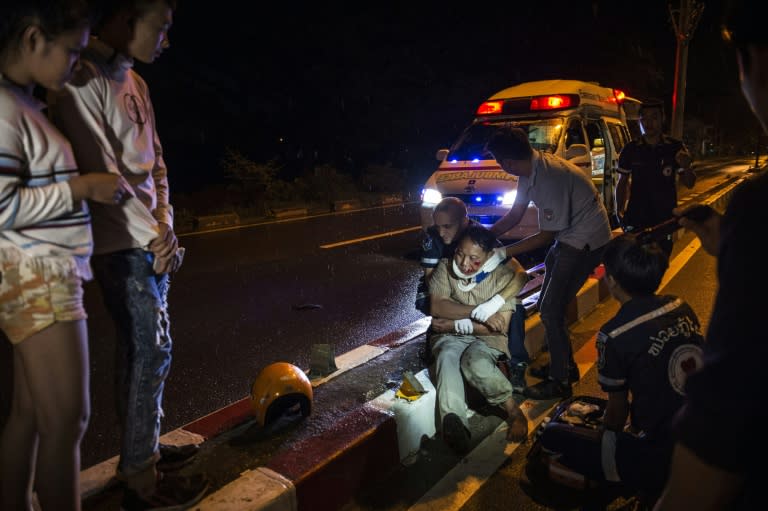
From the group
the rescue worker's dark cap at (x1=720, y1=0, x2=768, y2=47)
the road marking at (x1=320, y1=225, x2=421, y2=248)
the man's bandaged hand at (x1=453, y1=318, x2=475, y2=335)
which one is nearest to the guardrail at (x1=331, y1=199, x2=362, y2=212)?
the road marking at (x1=320, y1=225, x2=421, y2=248)

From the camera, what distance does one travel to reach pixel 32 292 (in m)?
1.71

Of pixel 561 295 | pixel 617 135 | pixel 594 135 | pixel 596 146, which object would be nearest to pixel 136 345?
pixel 561 295

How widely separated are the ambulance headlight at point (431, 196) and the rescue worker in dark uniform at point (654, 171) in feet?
10.7

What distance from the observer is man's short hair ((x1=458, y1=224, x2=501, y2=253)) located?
3.39m

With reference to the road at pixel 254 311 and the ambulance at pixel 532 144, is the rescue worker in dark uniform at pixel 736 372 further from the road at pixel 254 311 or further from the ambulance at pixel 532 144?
the ambulance at pixel 532 144

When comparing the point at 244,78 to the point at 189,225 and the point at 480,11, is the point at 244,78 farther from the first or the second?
the point at 189,225

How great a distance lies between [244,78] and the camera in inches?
1027

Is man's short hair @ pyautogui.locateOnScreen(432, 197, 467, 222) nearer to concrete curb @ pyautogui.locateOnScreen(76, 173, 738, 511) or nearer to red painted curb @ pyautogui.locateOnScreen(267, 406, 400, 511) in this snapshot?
concrete curb @ pyautogui.locateOnScreen(76, 173, 738, 511)

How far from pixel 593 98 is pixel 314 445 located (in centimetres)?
836

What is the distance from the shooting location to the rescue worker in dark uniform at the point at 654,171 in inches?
190

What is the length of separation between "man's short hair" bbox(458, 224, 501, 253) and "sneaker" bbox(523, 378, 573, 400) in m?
1.05

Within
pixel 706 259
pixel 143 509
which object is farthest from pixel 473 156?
pixel 143 509

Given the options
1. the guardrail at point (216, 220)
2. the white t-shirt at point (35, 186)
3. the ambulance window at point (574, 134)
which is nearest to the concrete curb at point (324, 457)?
the white t-shirt at point (35, 186)

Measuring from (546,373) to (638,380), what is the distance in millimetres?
1683
